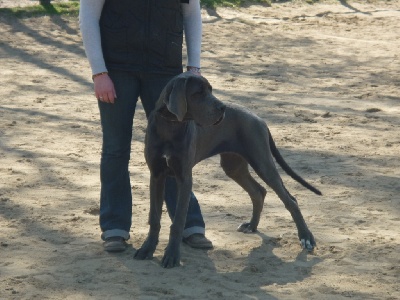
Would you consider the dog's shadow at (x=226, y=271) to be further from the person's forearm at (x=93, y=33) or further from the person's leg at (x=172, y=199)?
the person's forearm at (x=93, y=33)

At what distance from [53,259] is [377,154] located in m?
3.76

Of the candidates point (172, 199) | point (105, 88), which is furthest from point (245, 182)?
point (105, 88)

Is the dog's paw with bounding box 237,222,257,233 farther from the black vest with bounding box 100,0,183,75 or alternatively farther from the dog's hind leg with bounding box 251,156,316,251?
the black vest with bounding box 100,0,183,75

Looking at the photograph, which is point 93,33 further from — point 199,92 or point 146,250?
point 146,250

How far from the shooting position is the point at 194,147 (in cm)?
646

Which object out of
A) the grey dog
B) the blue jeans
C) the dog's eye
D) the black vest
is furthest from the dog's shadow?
the black vest

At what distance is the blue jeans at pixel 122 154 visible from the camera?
6590 millimetres

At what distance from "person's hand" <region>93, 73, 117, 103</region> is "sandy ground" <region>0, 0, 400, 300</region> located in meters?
0.99

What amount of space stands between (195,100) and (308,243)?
4.26ft

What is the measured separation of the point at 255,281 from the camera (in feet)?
20.3

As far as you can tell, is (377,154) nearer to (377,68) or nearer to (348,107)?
(348,107)

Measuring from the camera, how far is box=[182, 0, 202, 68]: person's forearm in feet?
21.9

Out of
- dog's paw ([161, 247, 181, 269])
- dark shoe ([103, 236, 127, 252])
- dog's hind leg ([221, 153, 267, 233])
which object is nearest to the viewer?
dog's paw ([161, 247, 181, 269])

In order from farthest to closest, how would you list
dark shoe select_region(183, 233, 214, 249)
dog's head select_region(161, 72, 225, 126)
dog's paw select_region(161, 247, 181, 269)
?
dark shoe select_region(183, 233, 214, 249) < dog's paw select_region(161, 247, 181, 269) < dog's head select_region(161, 72, 225, 126)
